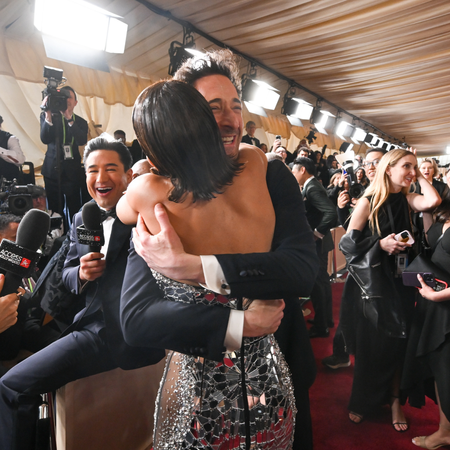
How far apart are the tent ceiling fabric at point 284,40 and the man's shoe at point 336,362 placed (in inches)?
148

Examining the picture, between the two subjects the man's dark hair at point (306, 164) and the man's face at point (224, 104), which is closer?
the man's face at point (224, 104)

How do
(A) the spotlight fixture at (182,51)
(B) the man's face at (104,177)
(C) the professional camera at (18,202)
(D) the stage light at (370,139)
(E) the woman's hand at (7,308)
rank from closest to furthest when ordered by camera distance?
(E) the woman's hand at (7,308) → (B) the man's face at (104,177) → (C) the professional camera at (18,202) → (A) the spotlight fixture at (182,51) → (D) the stage light at (370,139)

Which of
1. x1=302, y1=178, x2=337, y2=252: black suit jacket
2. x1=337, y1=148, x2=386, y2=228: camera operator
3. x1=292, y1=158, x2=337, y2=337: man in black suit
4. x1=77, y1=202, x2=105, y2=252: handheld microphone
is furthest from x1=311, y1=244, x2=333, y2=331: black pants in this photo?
x1=77, y1=202, x2=105, y2=252: handheld microphone

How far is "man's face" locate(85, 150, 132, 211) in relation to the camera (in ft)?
6.39

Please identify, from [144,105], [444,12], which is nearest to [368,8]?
[444,12]

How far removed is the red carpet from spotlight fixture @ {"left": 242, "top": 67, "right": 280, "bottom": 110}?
182 inches

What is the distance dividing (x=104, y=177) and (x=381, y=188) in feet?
5.29

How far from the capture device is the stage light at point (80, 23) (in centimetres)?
333

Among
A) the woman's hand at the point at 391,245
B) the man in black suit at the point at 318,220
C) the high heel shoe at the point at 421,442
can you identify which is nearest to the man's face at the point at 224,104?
the woman's hand at the point at 391,245

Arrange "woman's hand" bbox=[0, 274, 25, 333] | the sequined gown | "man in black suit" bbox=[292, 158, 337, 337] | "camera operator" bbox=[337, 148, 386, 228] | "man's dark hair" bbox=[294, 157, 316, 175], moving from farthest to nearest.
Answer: "man's dark hair" bbox=[294, 157, 316, 175], "camera operator" bbox=[337, 148, 386, 228], "man in black suit" bbox=[292, 158, 337, 337], "woman's hand" bbox=[0, 274, 25, 333], the sequined gown

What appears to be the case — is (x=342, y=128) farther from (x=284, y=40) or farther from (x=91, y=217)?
(x=91, y=217)

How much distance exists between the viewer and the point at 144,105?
0.77 m

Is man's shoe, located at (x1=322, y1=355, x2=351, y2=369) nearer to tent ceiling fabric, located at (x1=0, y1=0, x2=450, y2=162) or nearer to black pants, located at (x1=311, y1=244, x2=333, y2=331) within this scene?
black pants, located at (x1=311, y1=244, x2=333, y2=331)

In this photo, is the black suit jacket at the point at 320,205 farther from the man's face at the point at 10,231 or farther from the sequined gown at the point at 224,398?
the sequined gown at the point at 224,398
